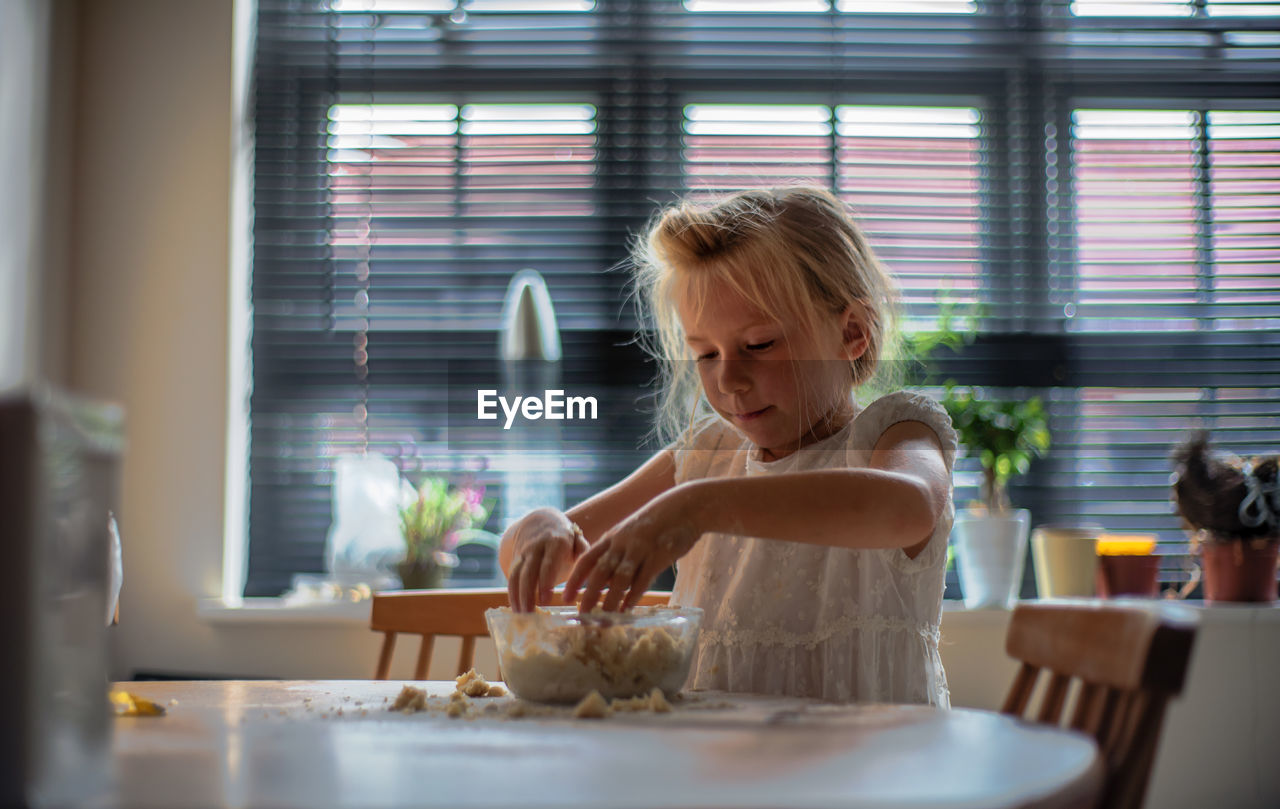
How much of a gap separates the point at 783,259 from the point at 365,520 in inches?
53.8

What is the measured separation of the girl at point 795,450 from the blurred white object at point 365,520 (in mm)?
1012

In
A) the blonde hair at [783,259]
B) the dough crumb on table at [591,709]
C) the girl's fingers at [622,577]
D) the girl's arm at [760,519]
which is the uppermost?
the blonde hair at [783,259]

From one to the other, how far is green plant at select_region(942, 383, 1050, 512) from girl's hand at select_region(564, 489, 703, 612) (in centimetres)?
147

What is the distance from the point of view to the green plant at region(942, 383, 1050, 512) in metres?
2.12

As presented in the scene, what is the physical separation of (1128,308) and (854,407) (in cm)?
141

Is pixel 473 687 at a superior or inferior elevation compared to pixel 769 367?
inferior

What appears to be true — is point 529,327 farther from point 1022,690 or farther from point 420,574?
point 1022,690

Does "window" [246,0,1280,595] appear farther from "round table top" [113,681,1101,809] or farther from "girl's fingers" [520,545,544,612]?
"round table top" [113,681,1101,809]

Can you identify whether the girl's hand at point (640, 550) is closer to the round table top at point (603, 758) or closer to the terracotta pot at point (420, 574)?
the round table top at point (603, 758)

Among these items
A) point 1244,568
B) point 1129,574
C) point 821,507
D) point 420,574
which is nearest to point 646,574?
point 821,507

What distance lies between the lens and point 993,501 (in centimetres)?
214

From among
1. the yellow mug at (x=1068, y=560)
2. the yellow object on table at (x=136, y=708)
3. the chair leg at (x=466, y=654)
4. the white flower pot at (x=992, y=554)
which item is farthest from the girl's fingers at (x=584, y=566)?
the yellow mug at (x=1068, y=560)

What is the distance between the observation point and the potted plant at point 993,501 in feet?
6.75

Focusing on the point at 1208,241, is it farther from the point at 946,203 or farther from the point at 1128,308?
the point at 946,203
